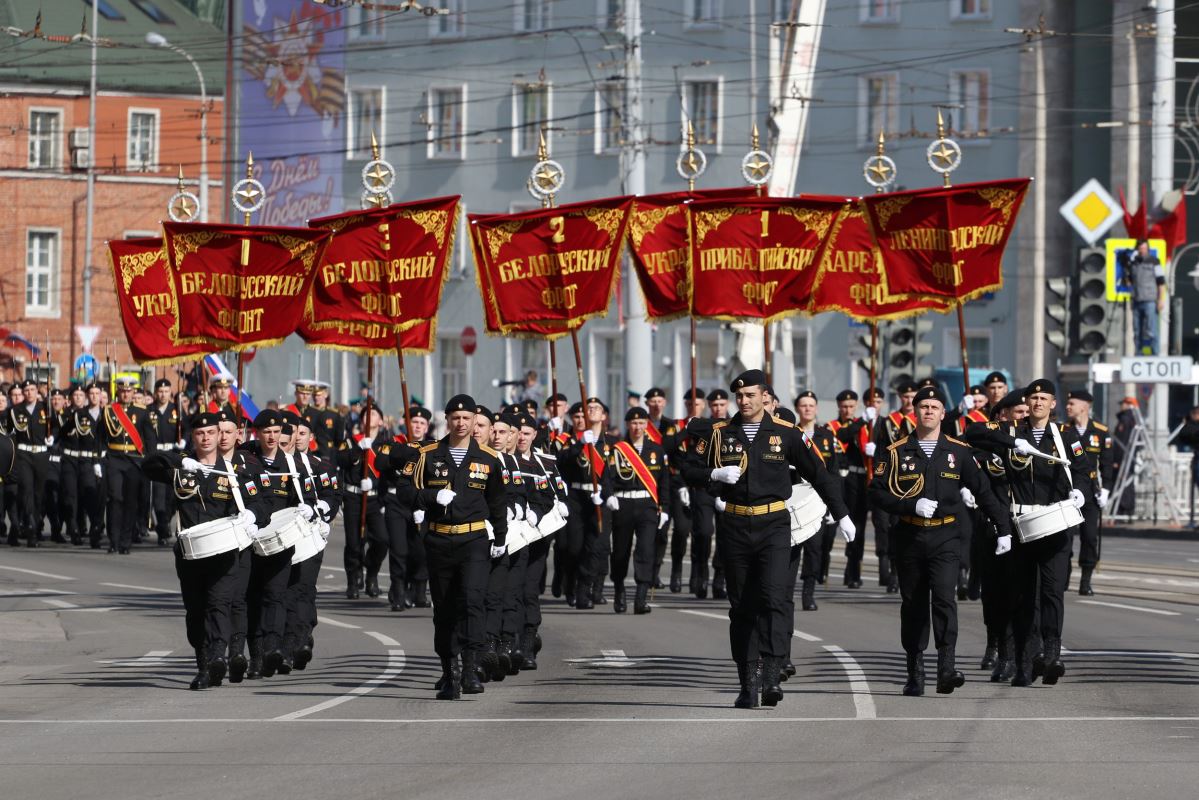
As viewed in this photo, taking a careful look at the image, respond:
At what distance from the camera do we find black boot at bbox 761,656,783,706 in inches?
557

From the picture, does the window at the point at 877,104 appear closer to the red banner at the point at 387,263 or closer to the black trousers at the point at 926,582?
the red banner at the point at 387,263

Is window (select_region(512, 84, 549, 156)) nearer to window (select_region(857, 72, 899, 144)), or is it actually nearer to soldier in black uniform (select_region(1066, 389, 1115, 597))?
window (select_region(857, 72, 899, 144))

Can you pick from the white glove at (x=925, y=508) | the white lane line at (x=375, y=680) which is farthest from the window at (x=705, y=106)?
the white glove at (x=925, y=508)

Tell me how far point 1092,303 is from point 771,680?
15751mm

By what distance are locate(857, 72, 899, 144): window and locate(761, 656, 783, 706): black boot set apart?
4300 cm

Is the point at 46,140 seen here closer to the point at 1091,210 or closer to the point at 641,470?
the point at 1091,210

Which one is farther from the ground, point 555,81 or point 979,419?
point 555,81

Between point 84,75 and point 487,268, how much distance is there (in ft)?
146

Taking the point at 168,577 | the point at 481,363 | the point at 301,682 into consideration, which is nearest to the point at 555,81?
the point at 481,363

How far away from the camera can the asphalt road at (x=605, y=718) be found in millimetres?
11109

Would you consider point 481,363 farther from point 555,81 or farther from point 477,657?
point 477,657

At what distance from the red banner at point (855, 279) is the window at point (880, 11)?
34.4 metres

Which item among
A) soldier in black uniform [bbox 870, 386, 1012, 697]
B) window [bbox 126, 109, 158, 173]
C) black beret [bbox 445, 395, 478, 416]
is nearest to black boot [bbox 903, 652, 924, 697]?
soldier in black uniform [bbox 870, 386, 1012, 697]

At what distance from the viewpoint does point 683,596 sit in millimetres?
23438
